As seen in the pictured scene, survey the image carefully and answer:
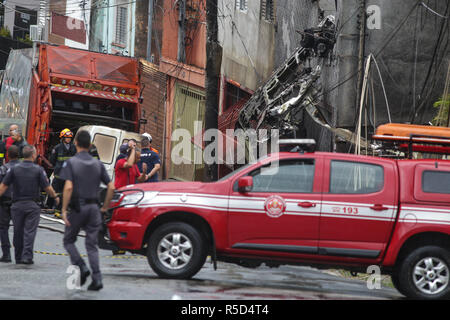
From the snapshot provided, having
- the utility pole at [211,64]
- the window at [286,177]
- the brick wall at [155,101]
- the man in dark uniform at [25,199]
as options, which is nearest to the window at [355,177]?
the window at [286,177]

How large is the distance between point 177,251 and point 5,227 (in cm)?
313

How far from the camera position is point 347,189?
396 inches

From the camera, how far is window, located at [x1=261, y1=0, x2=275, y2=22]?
82.2 feet

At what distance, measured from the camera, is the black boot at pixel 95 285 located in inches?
344

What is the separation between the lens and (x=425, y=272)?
9.89 meters

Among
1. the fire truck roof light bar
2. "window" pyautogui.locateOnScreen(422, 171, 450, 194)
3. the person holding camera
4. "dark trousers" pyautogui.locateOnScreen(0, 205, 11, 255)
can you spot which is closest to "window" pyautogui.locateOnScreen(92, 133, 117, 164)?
the person holding camera

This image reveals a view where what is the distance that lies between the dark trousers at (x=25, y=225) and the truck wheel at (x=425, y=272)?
194 inches

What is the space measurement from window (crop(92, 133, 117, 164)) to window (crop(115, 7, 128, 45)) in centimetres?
1942

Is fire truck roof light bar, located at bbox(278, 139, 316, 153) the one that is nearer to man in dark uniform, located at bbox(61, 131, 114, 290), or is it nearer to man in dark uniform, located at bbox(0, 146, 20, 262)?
man in dark uniform, located at bbox(61, 131, 114, 290)

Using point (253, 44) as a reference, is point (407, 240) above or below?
below

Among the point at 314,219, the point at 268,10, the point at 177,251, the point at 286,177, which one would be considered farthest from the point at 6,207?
the point at 268,10
